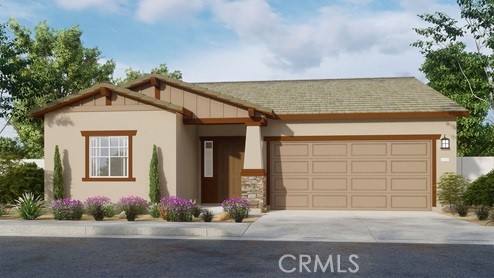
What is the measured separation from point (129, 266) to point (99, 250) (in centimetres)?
195

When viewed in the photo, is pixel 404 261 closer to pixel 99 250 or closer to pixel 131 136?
pixel 99 250

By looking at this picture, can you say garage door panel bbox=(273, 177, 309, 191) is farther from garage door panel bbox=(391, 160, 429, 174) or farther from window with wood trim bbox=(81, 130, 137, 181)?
window with wood trim bbox=(81, 130, 137, 181)

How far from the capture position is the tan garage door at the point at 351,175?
62.0 ft

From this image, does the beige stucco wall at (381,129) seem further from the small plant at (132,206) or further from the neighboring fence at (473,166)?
the small plant at (132,206)

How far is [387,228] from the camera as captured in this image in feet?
44.3

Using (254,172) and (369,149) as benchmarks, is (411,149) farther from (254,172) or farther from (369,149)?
(254,172)

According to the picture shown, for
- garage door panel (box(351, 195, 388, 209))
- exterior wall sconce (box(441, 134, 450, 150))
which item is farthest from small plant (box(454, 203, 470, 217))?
garage door panel (box(351, 195, 388, 209))

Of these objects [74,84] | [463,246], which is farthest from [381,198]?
[74,84]

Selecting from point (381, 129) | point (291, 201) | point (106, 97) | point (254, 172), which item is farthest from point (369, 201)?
point (106, 97)

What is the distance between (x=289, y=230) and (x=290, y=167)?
6.44 metres

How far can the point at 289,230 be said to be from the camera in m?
13.1

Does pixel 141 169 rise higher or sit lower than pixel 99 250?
higher

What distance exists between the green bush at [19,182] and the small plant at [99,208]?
3.69 meters

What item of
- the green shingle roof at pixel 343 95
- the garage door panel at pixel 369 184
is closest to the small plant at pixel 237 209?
the green shingle roof at pixel 343 95
